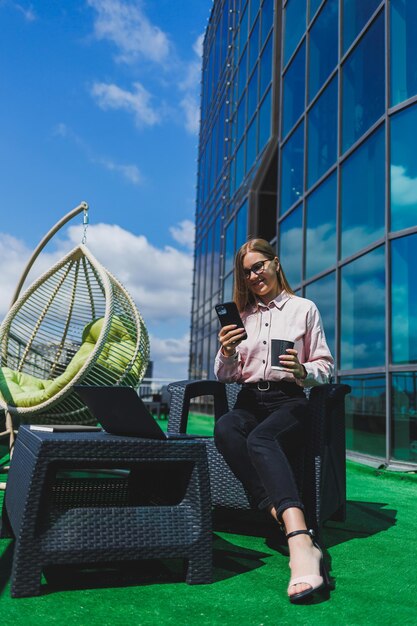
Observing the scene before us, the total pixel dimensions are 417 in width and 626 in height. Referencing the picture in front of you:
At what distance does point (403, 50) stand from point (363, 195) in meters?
1.35

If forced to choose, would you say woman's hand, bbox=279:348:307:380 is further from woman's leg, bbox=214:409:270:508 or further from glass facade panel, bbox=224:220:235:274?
glass facade panel, bbox=224:220:235:274

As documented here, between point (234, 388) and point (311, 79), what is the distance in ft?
19.4

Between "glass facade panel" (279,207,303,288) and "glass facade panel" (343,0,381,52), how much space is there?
85.6 inches

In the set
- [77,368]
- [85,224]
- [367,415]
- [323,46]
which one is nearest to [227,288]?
[323,46]

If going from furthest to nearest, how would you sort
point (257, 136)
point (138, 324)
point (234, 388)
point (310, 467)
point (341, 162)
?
1. point (257, 136)
2. point (341, 162)
3. point (138, 324)
4. point (234, 388)
5. point (310, 467)

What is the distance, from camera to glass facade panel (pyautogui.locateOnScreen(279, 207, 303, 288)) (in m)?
7.48

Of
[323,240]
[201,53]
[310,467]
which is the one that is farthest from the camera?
[201,53]

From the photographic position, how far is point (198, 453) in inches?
70.1

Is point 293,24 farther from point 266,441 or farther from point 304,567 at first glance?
point 304,567

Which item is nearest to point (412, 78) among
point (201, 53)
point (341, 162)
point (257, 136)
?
point (341, 162)

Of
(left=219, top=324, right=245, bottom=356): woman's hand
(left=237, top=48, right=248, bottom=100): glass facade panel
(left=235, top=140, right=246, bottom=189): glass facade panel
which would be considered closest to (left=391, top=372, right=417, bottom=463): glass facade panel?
(left=219, top=324, right=245, bottom=356): woman's hand

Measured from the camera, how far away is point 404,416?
4746 mm

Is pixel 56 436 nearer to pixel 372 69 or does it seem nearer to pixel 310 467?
pixel 310 467

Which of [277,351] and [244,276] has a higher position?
[244,276]
